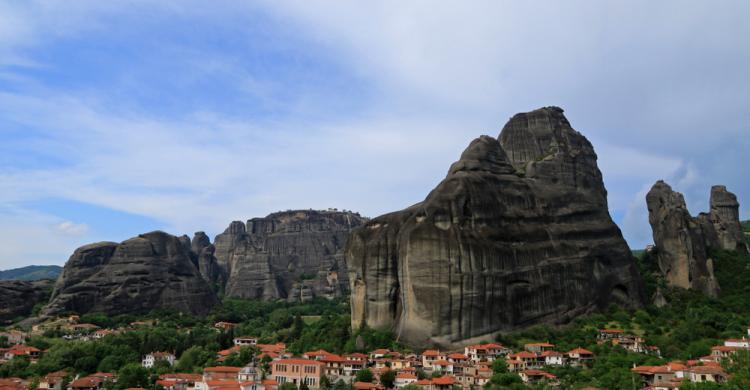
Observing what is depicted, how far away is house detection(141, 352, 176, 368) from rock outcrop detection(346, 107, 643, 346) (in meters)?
23.8

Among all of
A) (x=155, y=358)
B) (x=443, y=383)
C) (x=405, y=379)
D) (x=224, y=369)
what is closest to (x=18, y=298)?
(x=155, y=358)

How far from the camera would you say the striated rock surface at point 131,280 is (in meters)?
128

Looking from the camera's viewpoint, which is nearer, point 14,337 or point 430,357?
point 430,357

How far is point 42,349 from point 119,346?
48.5ft

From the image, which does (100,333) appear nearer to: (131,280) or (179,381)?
(131,280)

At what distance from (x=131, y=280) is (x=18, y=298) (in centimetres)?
2041

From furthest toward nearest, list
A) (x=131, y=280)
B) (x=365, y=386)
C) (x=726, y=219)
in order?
1. (x=131, y=280)
2. (x=726, y=219)
3. (x=365, y=386)

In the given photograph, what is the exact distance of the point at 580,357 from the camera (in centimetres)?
7069

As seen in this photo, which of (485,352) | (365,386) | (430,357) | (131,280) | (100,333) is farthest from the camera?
(131,280)

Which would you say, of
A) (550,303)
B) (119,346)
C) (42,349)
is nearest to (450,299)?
(550,303)

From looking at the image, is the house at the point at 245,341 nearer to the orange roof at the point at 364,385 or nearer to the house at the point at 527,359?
the orange roof at the point at 364,385

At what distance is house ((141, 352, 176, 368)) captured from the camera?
3383 inches

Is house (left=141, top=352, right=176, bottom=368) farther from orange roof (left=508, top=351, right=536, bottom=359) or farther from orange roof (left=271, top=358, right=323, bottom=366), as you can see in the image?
orange roof (left=508, top=351, right=536, bottom=359)

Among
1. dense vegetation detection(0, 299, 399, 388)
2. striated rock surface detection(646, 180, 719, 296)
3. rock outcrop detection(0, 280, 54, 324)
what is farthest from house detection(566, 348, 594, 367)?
rock outcrop detection(0, 280, 54, 324)
